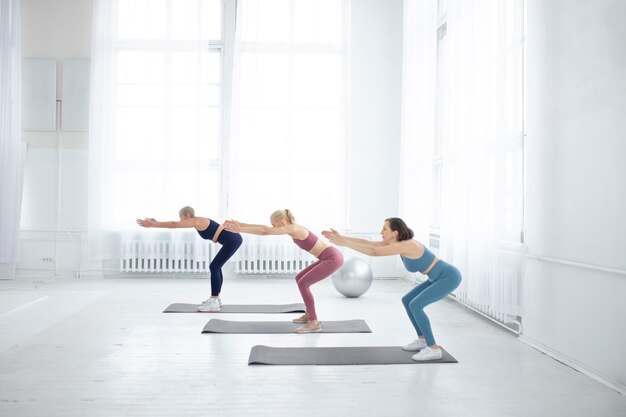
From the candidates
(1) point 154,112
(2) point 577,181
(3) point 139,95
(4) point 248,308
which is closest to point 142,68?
(3) point 139,95

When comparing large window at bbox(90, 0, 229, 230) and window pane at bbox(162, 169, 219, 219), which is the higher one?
large window at bbox(90, 0, 229, 230)

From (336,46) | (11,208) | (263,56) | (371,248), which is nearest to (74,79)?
(11,208)

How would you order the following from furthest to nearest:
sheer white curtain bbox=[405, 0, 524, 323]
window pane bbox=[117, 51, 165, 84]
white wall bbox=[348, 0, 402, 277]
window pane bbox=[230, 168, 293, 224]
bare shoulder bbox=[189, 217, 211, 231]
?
white wall bbox=[348, 0, 402, 277] < window pane bbox=[117, 51, 165, 84] < window pane bbox=[230, 168, 293, 224] < bare shoulder bbox=[189, 217, 211, 231] < sheer white curtain bbox=[405, 0, 524, 323]

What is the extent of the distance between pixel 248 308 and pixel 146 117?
3070 mm

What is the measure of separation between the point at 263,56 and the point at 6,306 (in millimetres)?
3963

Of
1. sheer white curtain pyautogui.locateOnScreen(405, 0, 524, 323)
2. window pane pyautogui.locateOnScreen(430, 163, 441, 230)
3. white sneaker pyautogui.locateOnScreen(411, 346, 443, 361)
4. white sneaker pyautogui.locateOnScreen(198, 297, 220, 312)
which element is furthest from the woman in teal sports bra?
window pane pyautogui.locateOnScreen(430, 163, 441, 230)

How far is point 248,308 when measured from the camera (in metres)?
4.85

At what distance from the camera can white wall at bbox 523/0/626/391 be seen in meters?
2.73

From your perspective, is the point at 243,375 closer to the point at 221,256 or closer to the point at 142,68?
the point at 221,256

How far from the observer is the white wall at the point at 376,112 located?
6938mm

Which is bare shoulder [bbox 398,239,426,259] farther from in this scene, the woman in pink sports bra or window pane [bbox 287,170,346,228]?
window pane [bbox 287,170,346,228]

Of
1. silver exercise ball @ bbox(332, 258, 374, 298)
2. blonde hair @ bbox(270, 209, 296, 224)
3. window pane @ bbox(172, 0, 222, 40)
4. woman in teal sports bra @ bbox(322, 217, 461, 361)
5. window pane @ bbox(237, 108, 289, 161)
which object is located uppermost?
window pane @ bbox(172, 0, 222, 40)

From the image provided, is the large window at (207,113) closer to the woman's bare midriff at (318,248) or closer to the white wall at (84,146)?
the white wall at (84,146)

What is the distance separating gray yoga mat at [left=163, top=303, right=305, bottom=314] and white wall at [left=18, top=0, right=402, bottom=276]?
221 cm
